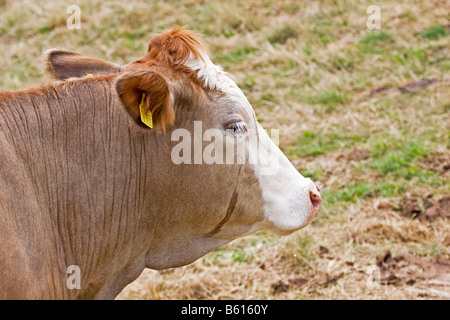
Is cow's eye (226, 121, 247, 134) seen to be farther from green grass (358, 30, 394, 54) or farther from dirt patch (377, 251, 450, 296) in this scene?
green grass (358, 30, 394, 54)

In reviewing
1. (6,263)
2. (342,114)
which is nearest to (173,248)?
(6,263)

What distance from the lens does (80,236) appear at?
10.5 feet

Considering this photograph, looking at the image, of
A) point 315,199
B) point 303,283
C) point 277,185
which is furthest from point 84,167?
point 303,283

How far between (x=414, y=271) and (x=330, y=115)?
3187 mm

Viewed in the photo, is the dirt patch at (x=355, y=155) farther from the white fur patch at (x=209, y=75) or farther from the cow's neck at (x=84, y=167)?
the cow's neck at (x=84, y=167)

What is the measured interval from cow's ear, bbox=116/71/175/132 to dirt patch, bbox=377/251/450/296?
255cm

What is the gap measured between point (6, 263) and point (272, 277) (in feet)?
9.22

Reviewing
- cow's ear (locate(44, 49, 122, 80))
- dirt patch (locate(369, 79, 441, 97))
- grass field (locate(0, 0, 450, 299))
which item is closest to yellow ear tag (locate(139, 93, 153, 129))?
cow's ear (locate(44, 49, 122, 80))

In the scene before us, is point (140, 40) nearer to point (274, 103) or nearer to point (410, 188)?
point (274, 103)

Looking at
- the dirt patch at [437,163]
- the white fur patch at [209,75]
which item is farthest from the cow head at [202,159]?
the dirt patch at [437,163]

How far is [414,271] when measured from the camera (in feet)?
16.3

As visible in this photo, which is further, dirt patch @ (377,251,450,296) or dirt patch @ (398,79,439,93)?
dirt patch @ (398,79,439,93)

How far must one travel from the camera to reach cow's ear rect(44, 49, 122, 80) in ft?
11.7

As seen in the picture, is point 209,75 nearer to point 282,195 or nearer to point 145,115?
point 145,115
